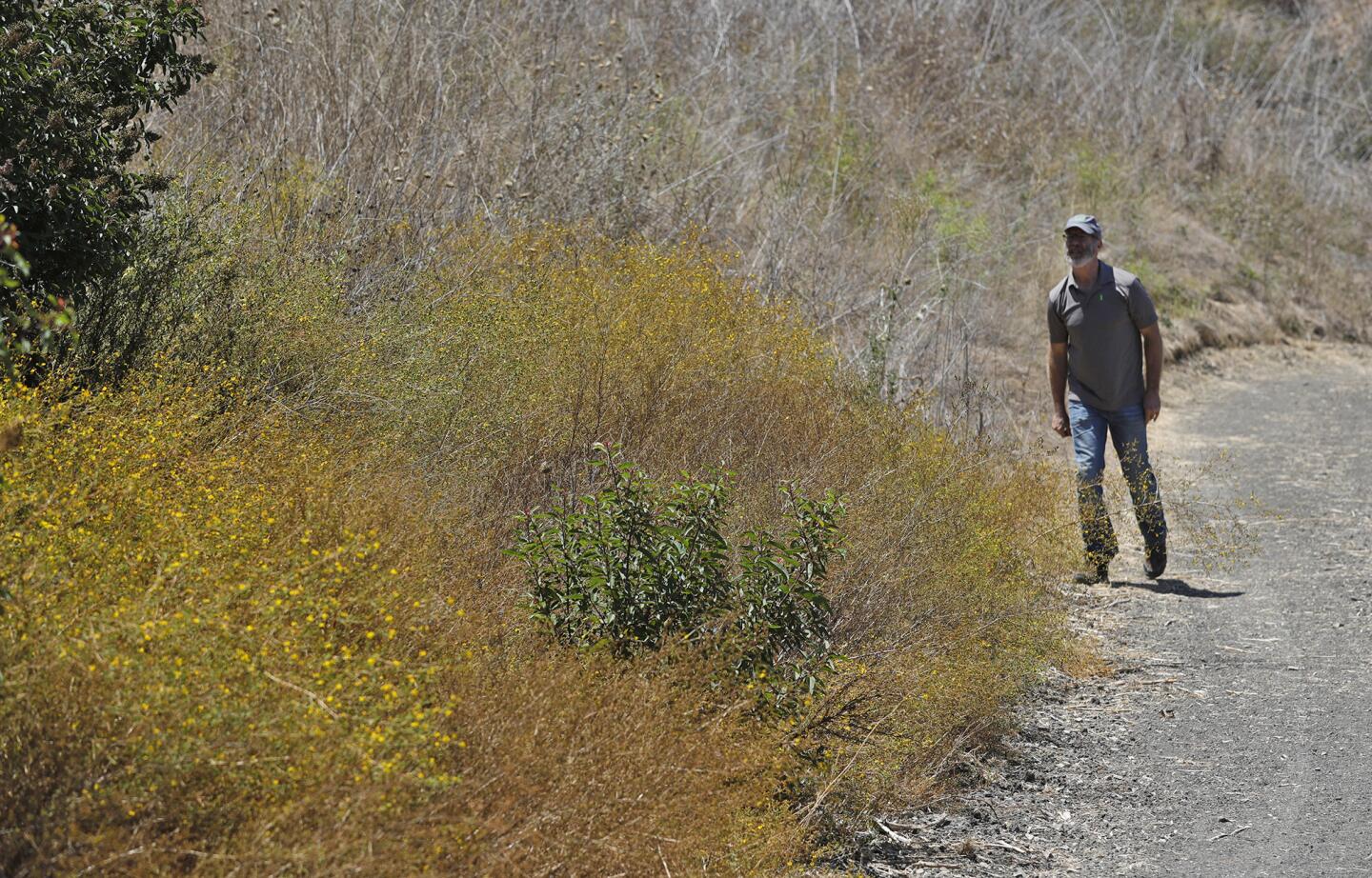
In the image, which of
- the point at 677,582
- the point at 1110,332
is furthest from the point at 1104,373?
the point at 677,582

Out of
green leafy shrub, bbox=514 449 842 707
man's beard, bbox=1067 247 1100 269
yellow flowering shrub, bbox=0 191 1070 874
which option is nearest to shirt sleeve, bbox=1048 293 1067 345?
man's beard, bbox=1067 247 1100 269

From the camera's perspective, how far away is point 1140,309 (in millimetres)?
7387

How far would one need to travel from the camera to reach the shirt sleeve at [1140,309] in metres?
7.36

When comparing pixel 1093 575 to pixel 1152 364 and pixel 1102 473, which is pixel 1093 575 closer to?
pixel 1102 473

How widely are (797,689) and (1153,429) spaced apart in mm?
8150

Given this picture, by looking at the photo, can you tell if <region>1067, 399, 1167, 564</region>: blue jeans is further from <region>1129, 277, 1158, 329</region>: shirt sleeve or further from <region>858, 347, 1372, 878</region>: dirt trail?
<region>1129, 277, 1158, 329</region>: shirt sleeve

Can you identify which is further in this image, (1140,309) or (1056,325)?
(1056,325)

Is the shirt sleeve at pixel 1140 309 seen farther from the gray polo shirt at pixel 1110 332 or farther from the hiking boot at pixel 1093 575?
the hiking boot at pixel 1093 575

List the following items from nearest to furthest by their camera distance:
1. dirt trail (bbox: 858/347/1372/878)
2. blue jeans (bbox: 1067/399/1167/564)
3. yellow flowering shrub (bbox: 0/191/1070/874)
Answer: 1. yellow flowering shrub (bbox: 0/191/1070/874)
2. dirt trail (bbox: 858/347/1372/878)
3. blue jeans (bbox: 1067/399/1167/564)

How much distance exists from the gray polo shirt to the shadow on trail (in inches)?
37.2

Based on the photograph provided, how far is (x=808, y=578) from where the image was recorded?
439cm

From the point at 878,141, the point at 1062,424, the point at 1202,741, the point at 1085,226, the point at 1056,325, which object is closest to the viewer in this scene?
the point at 1202,741

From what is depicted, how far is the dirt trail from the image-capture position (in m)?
4.58

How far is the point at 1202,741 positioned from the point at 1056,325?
2.66 m
